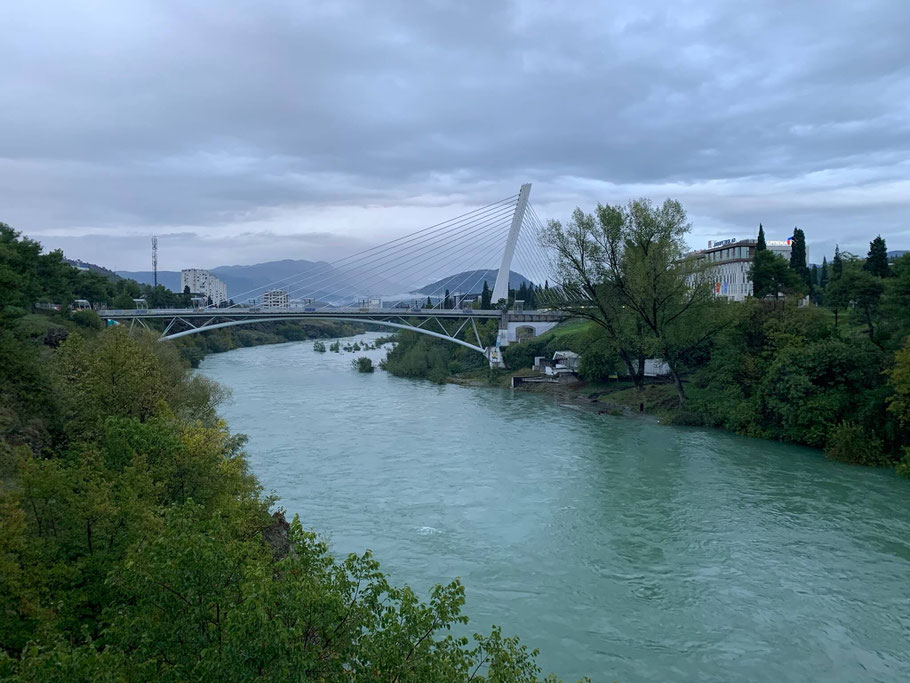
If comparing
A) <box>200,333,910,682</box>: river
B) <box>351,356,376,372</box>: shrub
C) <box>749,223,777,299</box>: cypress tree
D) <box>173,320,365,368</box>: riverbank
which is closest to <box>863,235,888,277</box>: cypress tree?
<box>749,223,777,299</box>: cypress tree

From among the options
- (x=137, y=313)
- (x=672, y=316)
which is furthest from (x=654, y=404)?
(x=137, y=313)

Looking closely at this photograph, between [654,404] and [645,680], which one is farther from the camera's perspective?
[654,404]

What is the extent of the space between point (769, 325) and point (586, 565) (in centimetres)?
1463

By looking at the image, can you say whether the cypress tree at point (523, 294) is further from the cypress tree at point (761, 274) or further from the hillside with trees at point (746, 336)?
the cypress tree at point (761, 274)

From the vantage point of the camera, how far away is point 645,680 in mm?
8461

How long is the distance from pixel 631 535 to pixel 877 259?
895 inches

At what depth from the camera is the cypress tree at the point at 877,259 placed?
2808 cm

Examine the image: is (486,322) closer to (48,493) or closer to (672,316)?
(672,316)

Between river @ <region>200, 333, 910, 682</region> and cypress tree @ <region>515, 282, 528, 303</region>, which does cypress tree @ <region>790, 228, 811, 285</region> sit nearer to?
river @ <region>200, 333, 910, 682</region>

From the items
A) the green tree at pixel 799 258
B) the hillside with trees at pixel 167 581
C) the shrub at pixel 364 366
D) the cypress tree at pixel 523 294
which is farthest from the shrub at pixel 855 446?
the cypress tree at pixel 523 294

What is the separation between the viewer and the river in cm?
929

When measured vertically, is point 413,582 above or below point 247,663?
below

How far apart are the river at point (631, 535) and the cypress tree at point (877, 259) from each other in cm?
1214

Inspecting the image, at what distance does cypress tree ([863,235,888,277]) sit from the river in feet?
39.8
